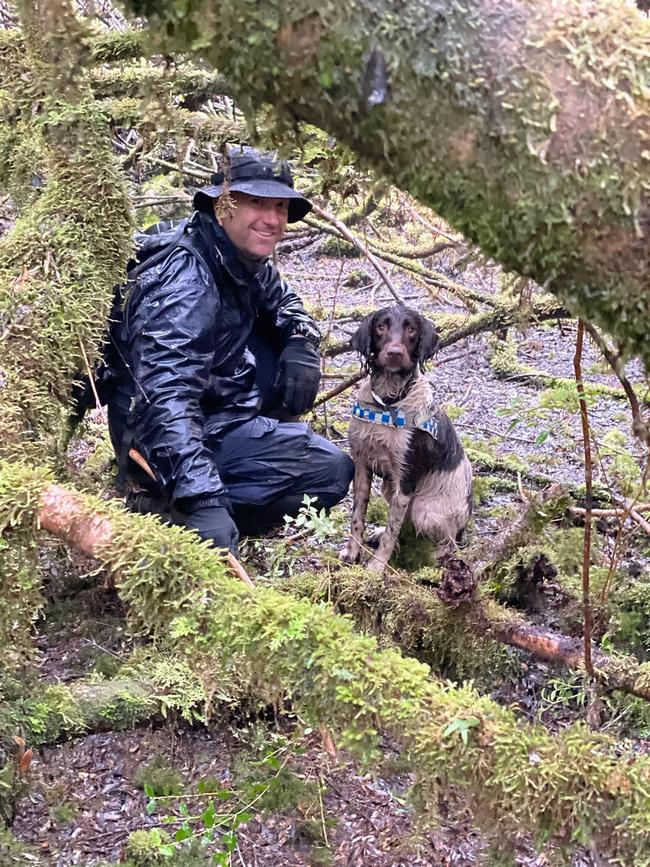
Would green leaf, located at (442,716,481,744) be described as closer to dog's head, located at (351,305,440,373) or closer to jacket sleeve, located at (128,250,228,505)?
jacket sleeve, located at (128,250,228,505)

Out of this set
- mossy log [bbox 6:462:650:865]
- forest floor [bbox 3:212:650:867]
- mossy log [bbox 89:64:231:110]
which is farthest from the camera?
mossy log [bbox 89:64:231:110]

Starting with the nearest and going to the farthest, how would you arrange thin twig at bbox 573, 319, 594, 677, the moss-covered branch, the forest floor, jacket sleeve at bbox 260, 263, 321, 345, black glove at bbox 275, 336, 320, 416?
1. thin twig at bbox 573, 319, 594, 677
2. the moss-covered branch
3. the forest floor
4. black glove at bbox 275, 336, 320, 416
5. jacket sleeve at bbox 260, 263, 321, 345

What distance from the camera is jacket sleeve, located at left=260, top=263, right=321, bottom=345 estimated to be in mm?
5438

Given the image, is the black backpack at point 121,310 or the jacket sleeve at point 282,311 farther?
the jacket sleeve at point 282,311

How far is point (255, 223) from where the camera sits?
14.2 ft

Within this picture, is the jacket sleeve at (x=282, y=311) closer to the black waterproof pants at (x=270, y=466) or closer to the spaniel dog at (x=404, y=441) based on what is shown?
the black waterproof pants at (x=270, y=466)

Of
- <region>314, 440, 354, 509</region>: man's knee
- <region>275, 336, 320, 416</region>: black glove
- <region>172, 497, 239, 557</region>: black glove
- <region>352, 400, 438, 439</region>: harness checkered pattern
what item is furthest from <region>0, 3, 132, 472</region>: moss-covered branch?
<region>314, 440, 354, 509</region>: man's knee

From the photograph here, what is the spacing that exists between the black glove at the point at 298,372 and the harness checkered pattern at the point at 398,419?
0.44m

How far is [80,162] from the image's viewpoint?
3.68m

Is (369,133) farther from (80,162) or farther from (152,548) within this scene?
(80,162)

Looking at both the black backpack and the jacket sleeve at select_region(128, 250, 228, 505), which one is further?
the black backpack

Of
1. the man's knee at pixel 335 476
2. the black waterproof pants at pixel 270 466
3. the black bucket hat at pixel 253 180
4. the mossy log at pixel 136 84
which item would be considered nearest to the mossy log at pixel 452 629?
the black waterproof pants at pixel 270 466

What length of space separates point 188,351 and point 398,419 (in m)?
1.72

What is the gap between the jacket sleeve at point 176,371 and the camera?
3.66m
